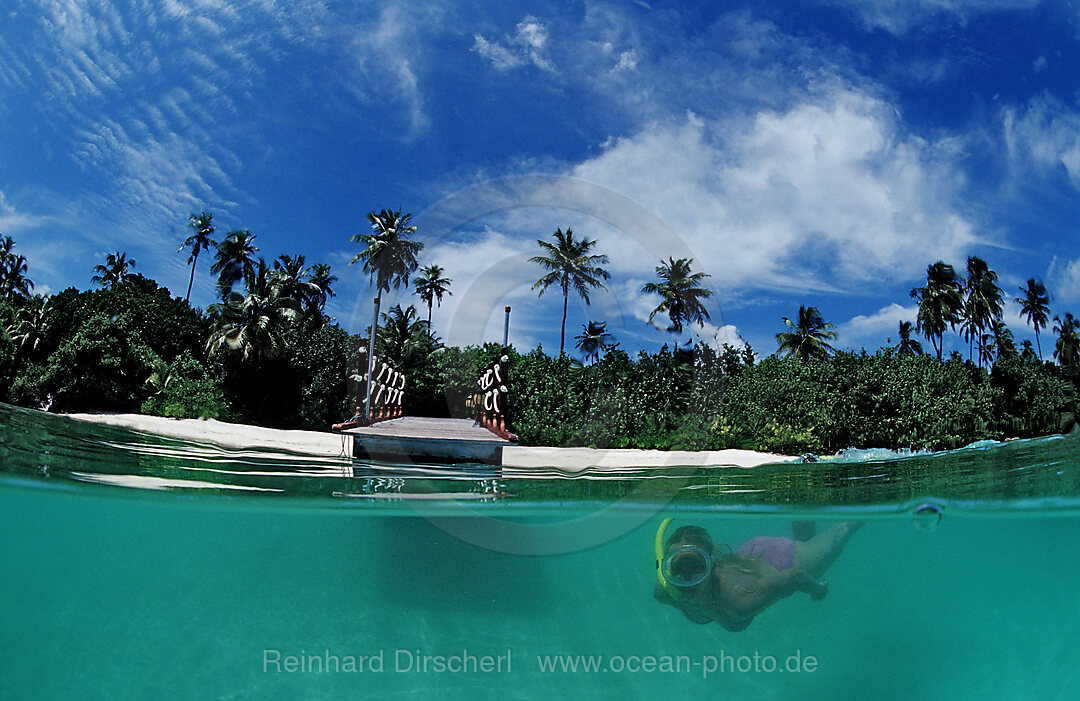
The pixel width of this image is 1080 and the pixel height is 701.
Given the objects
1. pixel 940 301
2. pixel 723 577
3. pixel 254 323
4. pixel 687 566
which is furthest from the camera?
pixel 940 301

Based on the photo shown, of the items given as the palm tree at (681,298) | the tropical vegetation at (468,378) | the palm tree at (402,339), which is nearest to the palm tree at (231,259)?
the tropical vegetation at (468,378)

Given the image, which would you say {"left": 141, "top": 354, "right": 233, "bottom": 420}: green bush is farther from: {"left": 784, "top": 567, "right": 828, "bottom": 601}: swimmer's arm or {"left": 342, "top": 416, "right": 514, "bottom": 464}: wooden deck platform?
{"left": 784, "top": 567, "right": 828, "bottom": 601}: swimmer's arm

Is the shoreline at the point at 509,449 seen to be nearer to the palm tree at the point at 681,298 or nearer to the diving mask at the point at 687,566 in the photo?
the palm tree at the point at 681,298

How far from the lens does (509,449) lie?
2122cm

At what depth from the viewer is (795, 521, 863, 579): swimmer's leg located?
734 centimetres

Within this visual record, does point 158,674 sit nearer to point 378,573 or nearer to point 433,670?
point 433,670

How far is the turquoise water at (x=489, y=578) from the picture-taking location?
364 inches

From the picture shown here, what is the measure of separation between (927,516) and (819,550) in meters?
6.19

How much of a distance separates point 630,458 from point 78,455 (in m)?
15.9

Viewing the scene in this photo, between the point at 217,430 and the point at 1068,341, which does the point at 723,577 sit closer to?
the point at 217,430

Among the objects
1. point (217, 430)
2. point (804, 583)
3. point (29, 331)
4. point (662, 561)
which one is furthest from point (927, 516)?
point (29, 331)

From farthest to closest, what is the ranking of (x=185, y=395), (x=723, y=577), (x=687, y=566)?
1. (x=185, y=395)
2. (x=723, y=577)
3. (x=687, y=566)

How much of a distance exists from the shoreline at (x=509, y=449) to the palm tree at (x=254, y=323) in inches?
140

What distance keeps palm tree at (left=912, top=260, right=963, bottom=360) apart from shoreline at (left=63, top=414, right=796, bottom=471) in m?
28.2
